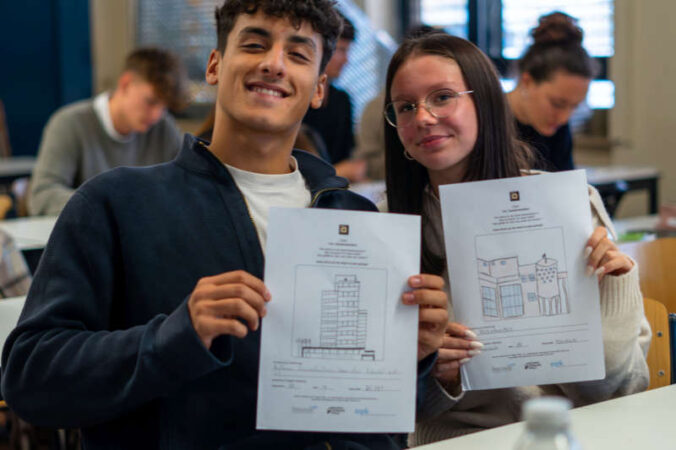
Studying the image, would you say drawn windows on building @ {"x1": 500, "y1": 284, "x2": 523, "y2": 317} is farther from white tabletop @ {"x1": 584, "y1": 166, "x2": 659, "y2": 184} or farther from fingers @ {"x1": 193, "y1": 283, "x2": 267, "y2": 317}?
white tabletop @ {"x1": 584, "y1": 166, "x2": 659, "y2": 184}

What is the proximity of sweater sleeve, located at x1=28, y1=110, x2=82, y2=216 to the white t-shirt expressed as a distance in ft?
8.12

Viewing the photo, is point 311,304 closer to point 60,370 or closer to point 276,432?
point 276,432

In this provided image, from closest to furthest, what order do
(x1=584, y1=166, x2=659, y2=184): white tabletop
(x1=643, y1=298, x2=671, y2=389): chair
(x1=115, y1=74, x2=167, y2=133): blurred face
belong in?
(x1=643, y1=298, x2=671, y2=389): chair
(x1=115, y1=74, x2=167, y2=133): blurred face
(x1=584, y1=166, x2=659, y2=184): white tabletop

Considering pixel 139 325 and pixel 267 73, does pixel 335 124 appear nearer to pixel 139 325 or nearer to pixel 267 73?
pixel 267 73

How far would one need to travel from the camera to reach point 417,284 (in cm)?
127

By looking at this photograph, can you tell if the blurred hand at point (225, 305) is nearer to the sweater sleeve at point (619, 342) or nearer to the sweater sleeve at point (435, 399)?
the sweater sleeve at point (435, 399)

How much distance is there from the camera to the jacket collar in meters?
1.48

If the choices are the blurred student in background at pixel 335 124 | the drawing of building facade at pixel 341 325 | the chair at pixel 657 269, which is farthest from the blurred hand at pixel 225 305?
the blurred student in background at pixel 335 124

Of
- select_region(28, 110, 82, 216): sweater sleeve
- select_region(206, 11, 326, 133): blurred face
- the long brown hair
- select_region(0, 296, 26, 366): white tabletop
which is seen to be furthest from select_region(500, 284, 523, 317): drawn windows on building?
select_region(28, 110, 82, 216): sweater sleeve

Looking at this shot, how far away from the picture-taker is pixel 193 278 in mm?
1383

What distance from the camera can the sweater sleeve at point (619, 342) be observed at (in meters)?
1.58

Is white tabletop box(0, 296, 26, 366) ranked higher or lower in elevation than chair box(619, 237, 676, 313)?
lower

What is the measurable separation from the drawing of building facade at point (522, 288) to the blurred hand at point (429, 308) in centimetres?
14

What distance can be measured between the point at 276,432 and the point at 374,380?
0.67ft
